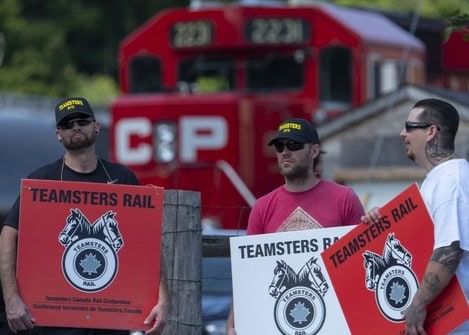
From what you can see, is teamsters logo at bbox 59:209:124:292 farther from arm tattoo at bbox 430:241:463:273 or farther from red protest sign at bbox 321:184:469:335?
arm tattoo at bbox 430:241:463:273

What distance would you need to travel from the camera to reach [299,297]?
25.7 feet

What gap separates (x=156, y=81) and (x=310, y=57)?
2.05 m

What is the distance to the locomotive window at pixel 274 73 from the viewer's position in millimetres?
18234

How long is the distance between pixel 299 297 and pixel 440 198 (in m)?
1.17

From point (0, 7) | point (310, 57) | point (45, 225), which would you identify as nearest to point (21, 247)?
point (45, 225)

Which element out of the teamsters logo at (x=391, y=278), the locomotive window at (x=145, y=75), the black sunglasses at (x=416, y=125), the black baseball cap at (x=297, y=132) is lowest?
the locomotive window at (x=145, y=75)

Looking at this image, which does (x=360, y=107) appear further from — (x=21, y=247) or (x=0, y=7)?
(x=0, y=7)

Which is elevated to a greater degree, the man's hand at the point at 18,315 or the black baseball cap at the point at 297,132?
the black baseball cap at the point at 297,132

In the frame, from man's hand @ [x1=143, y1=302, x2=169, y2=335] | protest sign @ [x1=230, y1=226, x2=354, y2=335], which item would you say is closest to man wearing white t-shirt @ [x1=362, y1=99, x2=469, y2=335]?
protest sign @ [x1=230, y1=226, x2=354, y2=335]

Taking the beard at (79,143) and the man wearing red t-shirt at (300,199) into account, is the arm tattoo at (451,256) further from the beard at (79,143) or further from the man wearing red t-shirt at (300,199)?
the beard at (79,143)

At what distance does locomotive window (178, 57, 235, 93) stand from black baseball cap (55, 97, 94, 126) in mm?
10482

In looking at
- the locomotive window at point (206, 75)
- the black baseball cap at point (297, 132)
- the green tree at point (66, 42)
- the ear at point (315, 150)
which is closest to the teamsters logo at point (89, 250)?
the black baseball cap at point (297, 132)

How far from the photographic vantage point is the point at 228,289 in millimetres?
12852

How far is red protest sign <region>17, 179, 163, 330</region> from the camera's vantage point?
25.7ft
